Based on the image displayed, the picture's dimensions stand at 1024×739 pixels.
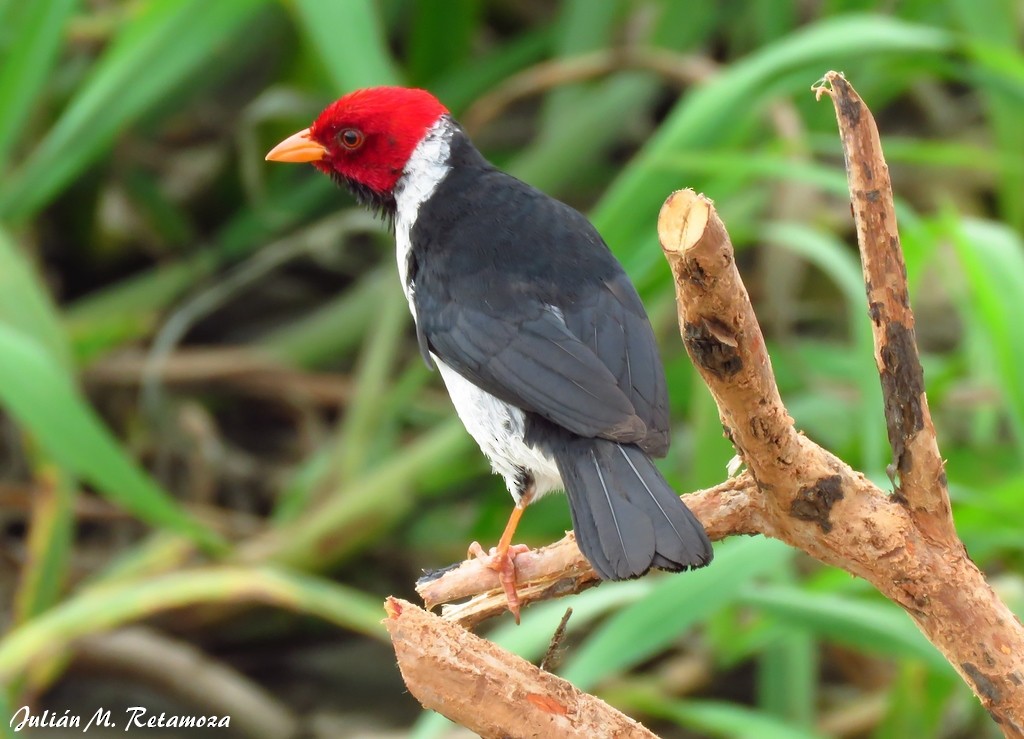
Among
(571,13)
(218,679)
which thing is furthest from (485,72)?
(218,679)

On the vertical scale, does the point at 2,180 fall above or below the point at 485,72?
below

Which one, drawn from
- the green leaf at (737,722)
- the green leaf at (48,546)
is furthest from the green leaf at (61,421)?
the green leaf at (737,722)

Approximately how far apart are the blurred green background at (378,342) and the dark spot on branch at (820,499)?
0.77 m

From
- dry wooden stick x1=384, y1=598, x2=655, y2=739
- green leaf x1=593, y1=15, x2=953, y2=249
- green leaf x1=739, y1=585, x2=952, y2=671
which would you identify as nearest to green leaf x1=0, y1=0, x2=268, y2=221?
green leaf x1=593, y1=15, x2=953, y2=249

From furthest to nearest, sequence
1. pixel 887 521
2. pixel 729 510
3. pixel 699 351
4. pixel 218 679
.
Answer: pixel 218 679, pixel 729 510, pixel 887 521, pixel 699 351

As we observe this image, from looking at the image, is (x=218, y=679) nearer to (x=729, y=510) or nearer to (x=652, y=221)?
(x=652, y=221)

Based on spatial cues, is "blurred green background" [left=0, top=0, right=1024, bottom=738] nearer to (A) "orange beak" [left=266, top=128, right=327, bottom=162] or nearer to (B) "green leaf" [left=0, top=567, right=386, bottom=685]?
(B) "green leaf" [left=0, top=567, right=386, bottom=685]

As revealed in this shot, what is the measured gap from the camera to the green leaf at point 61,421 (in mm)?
2885

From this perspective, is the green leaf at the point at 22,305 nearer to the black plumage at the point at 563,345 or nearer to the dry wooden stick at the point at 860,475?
the black plumage at the point at 563,345

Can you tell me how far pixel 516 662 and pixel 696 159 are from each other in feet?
5.37

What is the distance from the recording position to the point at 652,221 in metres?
3.23

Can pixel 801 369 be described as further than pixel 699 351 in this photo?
Yes

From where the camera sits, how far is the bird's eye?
2.66m

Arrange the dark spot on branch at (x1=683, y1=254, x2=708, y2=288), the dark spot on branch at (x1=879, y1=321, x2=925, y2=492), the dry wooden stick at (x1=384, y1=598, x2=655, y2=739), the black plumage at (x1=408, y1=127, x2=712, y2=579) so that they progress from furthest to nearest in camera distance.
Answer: the black plumage at (x1=408, y1=127, x2=712, y2=579) < the dry wooden stick at (x1=384, y1=598, x2=655, y2=739) < the dark spot on branch at (x1=879, y1=321, x2=925, y2=492) < the dark spot on branch at (x1=683, y1=254, x2=708, y2=288)
